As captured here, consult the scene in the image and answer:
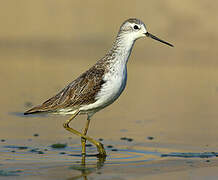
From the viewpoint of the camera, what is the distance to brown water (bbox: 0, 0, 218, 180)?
9.68 meters

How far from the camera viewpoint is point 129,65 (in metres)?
23.7

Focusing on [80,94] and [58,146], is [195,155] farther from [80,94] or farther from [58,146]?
[58,146]

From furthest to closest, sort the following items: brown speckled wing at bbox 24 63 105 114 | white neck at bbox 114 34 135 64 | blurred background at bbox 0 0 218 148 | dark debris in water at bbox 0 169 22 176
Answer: blurred background at bbox 0 0 218 148 < white neck at bbox 114 34 135 64 < brown speckled wing at bbox 24 63 105 114 < dark debris in water at bbox 0 169 22 176

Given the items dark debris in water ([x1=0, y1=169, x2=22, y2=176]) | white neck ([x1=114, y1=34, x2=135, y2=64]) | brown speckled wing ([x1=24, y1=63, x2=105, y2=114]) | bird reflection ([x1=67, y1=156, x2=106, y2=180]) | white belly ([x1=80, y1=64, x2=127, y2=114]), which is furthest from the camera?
white neck ([x1=114, y1=34, x2=135, y2=64])

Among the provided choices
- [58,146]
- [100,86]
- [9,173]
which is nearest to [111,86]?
[100,86]

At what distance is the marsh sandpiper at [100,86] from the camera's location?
33.6ft

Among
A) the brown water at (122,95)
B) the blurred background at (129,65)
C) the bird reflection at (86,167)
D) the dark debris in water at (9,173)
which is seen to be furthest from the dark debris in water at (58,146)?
the dark debris in water at (9,173)

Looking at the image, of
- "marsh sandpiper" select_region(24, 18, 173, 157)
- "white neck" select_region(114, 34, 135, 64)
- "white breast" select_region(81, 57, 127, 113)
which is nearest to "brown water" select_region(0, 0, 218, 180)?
"marsh sandpiper" select_region(24, 18, 173, 157)

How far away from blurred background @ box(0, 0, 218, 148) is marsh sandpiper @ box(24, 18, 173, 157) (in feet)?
4.26

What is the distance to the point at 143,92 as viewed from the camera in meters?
17.3

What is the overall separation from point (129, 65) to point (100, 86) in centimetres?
1347

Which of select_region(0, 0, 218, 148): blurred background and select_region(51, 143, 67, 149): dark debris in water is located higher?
select_region(0, 0, 218, 148): blurred background

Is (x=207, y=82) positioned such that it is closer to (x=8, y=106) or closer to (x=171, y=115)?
(x=171, y=115)

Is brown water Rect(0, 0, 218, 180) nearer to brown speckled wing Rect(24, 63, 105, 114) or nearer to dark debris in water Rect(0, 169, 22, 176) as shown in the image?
dark debris in water Rect(0, 169, 22, 176)
